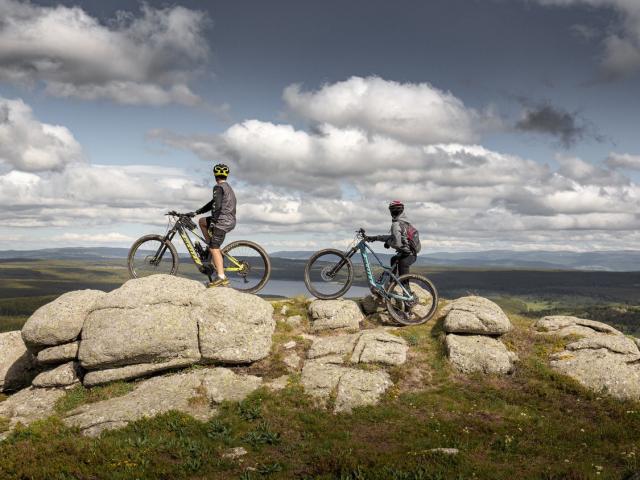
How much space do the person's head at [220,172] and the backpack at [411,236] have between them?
7990 millimetres

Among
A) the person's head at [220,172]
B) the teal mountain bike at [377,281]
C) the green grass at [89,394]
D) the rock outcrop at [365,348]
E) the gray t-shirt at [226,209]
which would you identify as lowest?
the green grass at [89,394]

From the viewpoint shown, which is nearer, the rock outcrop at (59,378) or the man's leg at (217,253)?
the rock outcrop at (59,378)

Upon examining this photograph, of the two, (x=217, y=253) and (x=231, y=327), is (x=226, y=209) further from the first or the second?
(x=231, y=327)

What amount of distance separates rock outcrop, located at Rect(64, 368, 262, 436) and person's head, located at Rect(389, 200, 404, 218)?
9.00 metres

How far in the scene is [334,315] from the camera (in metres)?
20.1

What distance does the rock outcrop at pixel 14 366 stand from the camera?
18953 millimetres

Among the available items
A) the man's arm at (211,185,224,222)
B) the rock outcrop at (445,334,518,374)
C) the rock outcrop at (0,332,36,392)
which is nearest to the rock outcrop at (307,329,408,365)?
the rock outcrop at (445,334,518,374)

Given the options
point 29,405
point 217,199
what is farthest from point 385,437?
point 29,405

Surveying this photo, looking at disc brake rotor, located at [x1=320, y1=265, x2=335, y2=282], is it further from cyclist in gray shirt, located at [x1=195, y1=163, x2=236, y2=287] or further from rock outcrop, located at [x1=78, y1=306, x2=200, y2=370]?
rock outcrop, located at [x1=78, y1=306, x2=200, y2=370]

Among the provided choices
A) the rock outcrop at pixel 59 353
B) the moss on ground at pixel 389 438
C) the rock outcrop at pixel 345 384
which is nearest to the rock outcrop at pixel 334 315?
the rock outcrop at pixel 345 384

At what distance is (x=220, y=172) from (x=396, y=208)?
7815mm

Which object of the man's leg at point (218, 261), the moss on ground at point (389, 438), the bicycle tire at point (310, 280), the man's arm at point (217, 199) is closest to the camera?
the moss on ground at point (389, 438)

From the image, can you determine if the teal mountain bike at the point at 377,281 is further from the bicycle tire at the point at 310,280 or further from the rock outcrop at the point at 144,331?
the rock outcrop at the point at 144,331

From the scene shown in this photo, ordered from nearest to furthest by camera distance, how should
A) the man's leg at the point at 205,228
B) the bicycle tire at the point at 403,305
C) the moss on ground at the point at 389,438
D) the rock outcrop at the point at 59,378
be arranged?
the moss on ground at the point at 389,438
the rock outcrop at the point at 59,378
the bicycle tire at the point at 403,305
the man's leg at the point at 205,228
